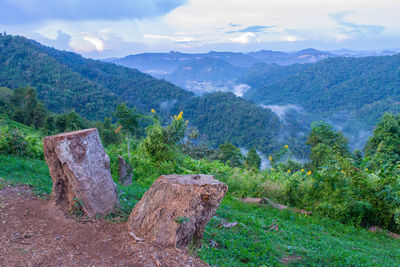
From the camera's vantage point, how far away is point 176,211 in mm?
3572

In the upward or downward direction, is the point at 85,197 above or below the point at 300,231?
above

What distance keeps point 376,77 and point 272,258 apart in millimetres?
120739

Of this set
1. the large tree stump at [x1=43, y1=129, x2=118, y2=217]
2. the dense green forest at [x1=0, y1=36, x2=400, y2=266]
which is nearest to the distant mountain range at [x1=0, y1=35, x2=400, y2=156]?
the dense green forest at [x1=0, y1=36, x2=400, y2=266]

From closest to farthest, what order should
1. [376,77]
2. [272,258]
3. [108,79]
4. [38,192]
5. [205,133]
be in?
[272,258] → [38,192] → [205,133] → [108,79] → [376,77]

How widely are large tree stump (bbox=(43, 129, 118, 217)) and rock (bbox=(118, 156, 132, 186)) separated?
11.0ft

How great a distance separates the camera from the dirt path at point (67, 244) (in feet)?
10.1

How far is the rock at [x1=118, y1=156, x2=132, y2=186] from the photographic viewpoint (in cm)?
770

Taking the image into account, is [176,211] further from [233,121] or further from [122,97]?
[122,97]

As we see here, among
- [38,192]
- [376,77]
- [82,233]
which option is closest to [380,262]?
[82,233]

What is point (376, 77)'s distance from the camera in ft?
344

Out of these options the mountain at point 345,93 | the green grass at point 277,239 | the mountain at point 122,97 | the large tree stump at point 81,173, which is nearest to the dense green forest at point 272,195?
the green grass at point 277,239

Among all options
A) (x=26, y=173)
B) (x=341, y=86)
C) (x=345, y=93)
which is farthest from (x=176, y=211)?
(x=341, y=86)

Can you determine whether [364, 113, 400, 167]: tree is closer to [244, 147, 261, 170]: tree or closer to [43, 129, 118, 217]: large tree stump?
[244, 147, 261, 170]: tree

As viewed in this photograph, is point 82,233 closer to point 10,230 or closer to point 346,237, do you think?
point 10,230
